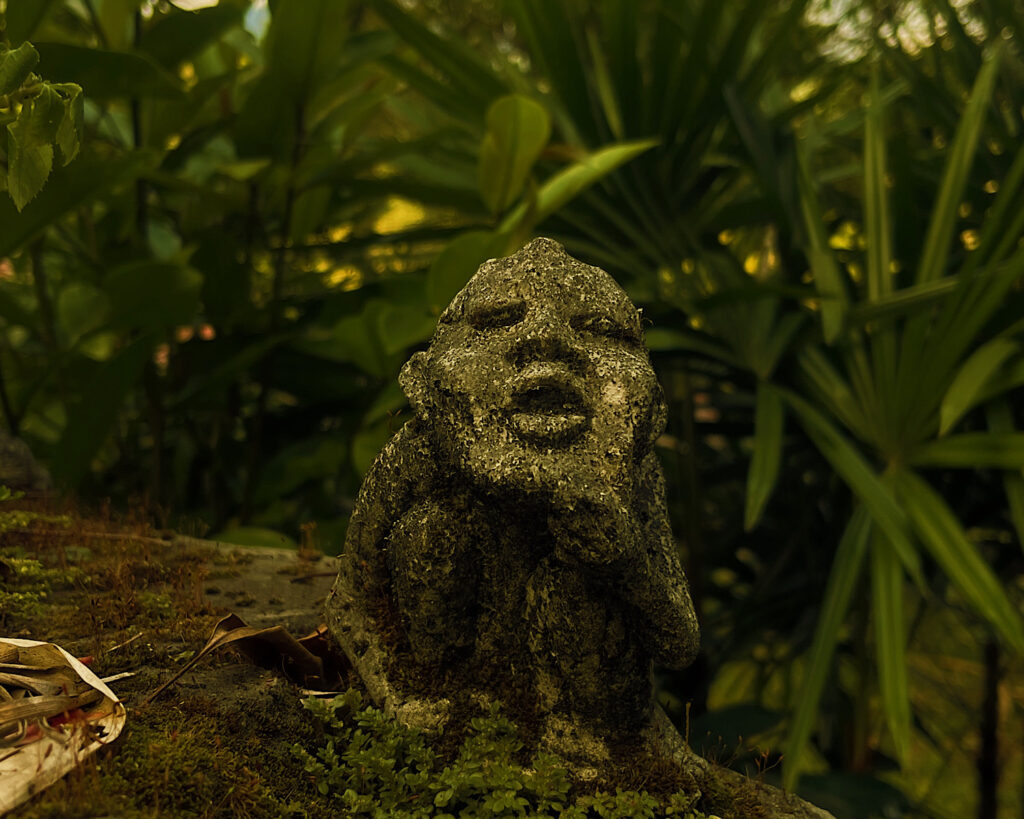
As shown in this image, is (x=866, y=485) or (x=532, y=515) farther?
(x=866, y=485)

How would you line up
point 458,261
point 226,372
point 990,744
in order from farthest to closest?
1. point 990,744
2. point 226,372
3. point 458,261

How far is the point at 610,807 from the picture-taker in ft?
4.62

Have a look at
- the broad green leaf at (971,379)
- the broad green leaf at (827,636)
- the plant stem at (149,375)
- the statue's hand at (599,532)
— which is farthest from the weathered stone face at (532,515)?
the plant stem at (149,375)

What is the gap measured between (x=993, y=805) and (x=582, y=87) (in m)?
3.12

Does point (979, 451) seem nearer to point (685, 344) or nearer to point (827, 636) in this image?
point (827, 636)

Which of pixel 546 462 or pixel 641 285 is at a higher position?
pixel 641 285

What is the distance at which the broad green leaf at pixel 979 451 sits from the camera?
247cm

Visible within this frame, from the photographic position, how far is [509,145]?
8.94 ft

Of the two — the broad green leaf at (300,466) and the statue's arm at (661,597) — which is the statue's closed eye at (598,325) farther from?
the broad green leaf at (300,466)

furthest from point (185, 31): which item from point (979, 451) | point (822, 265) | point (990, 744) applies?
point (990, 744)

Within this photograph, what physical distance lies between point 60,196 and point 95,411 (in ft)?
2.33

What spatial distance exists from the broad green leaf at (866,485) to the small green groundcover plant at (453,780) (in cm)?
120

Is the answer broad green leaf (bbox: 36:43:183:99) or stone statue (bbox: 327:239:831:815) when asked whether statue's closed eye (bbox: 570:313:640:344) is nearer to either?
stone statue (bbox: 327:239:831:815)

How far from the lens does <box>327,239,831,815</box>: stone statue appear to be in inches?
54.7
